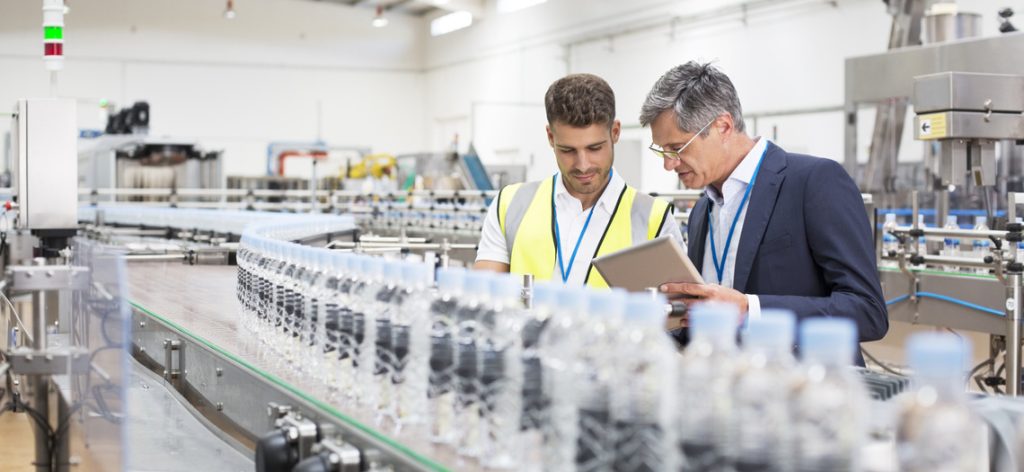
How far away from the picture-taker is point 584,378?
105 centimetres

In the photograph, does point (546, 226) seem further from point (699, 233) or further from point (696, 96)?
point (696, 96)

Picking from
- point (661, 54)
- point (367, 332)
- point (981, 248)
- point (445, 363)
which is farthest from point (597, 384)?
point (661, 54)

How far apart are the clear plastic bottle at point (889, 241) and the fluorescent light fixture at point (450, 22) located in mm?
11704

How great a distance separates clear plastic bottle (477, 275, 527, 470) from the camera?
115cm

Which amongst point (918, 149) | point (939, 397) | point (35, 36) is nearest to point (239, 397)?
point (939, 397)

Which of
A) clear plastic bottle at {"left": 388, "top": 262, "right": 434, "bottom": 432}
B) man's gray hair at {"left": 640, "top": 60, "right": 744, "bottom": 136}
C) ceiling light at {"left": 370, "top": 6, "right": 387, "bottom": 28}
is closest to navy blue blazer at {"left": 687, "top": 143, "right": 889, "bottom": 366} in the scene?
man's gray hair at {"left": 640, "top": 60, "right": 744, "bottom": 136}

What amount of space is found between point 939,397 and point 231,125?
53.2 feet

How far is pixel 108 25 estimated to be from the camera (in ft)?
50.7

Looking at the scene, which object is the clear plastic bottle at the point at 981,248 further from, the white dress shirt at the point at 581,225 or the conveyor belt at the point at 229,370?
the conveyor belt at the point at 229,370

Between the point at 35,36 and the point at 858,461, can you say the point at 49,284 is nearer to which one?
the point at 858,461

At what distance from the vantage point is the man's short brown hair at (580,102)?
83.0 inches

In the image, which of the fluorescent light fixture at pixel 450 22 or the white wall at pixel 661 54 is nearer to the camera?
the white wall at pixel 661 54

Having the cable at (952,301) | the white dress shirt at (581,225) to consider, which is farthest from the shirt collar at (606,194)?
the cable at (952,301)

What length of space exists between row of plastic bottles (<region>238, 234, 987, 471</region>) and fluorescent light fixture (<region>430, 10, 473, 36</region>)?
48.8 ft
